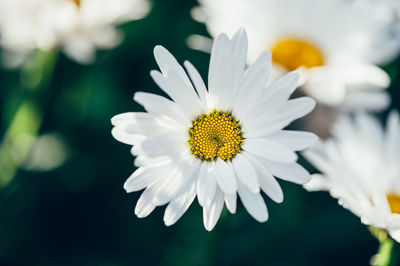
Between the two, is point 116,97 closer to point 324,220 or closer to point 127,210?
point 127,210

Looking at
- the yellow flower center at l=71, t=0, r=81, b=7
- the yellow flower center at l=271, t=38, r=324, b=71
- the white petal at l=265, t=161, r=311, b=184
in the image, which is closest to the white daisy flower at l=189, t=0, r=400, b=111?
the yellow flower center at l=271, t=38, r=324, b=71

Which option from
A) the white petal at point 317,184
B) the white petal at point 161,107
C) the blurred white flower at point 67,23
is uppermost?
the blurred white flower at point 67,23

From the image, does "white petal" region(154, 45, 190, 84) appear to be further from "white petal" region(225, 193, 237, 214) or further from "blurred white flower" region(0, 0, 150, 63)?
"blurred white flower" region(0, 0, 150, 63)

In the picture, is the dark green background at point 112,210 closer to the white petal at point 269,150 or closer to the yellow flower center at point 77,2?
the yellow flower center at point 77,2

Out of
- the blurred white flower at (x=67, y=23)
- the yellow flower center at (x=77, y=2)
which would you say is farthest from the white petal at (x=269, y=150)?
the yellow flower center at (x=77, y=2)

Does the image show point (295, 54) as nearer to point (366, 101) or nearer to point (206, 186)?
point (366, 101)

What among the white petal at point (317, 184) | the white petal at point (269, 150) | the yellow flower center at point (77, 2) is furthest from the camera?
the yellow flower center at point (77, 2)
